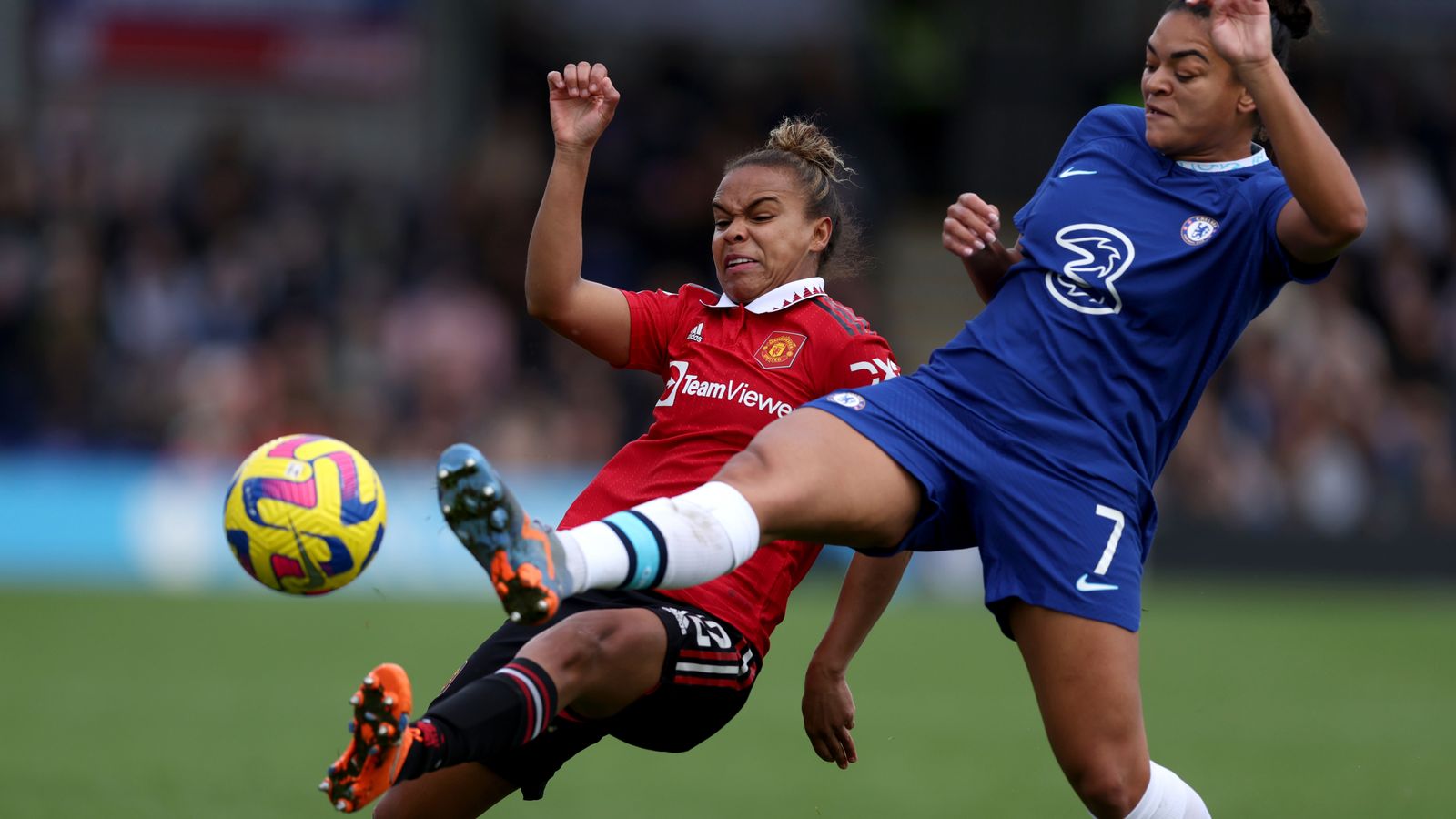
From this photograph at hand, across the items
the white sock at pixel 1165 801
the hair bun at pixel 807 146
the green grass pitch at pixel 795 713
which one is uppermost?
the hair bun at pixel 807 146

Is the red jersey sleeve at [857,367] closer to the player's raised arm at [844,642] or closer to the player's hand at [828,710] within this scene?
the player's raised arm at [844,642]

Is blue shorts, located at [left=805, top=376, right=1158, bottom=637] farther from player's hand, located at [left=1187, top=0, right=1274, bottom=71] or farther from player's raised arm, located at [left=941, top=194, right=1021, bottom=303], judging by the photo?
player's hand, located at [left=1187, top=0, right=1274, bottom=71]

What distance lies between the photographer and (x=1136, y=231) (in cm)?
428

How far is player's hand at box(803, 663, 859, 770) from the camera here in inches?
181

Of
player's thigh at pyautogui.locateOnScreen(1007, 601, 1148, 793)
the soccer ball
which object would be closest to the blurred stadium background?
player's thigh at pyautogui.locateOnScreen(1007, 601, 1148, 793)

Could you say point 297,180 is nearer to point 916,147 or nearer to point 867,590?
point 916,147

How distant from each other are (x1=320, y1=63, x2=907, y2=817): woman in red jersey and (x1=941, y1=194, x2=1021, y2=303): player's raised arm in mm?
346

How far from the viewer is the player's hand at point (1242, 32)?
388 cm

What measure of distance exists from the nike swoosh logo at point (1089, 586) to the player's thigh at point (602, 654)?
3.20ft

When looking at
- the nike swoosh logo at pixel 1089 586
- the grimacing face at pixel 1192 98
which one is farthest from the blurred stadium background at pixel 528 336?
the grimacing face at pixel 1192 98

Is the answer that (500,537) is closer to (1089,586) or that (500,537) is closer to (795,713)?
(1089,586)

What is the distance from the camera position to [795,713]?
9.50 metres

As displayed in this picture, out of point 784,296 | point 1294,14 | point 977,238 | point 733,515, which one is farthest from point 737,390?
point 1294,14

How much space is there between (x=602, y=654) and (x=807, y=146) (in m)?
1.62
